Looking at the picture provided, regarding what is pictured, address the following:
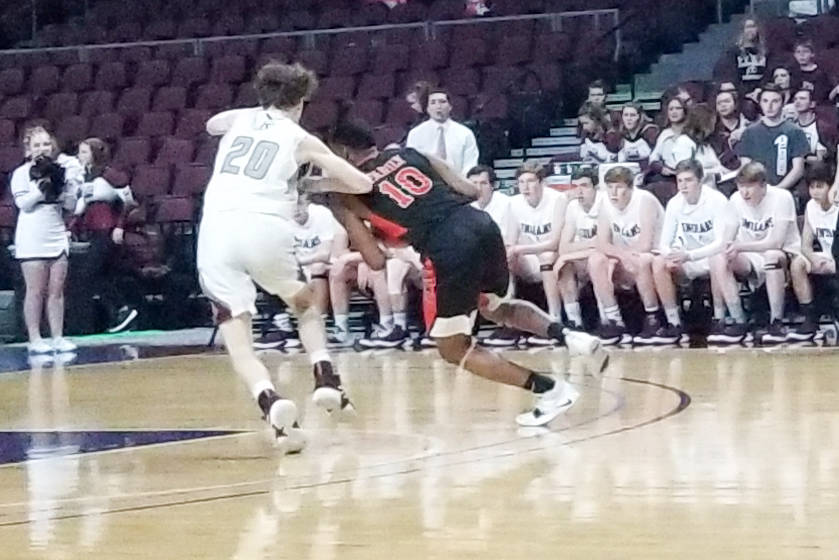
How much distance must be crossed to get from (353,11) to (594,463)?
12629 millimetres

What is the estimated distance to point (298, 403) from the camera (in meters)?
8.06

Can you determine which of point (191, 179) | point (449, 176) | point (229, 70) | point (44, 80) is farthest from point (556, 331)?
point (44, 80)

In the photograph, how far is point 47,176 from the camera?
1151 cm

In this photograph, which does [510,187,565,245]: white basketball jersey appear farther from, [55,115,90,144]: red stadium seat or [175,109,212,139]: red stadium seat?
[55,115,90,144]: red stadium seat

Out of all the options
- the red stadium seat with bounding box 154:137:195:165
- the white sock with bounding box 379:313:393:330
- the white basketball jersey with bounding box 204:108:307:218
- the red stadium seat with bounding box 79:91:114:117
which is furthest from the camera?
the red stadium seat with bounding box 79:91:114:117

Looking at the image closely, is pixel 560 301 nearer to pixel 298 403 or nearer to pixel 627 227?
pixel 627 227

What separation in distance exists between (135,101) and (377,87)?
253cm

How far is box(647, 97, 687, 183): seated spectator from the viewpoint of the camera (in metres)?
11.6

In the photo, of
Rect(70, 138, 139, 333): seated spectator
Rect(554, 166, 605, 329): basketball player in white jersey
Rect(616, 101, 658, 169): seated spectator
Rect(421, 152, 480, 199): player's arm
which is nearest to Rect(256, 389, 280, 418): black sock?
Rect(421, 152, 480, 199): player's arm

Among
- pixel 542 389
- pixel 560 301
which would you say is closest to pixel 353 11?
pixel 560 301

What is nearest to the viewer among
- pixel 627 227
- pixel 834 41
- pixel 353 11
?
pixel 627 227

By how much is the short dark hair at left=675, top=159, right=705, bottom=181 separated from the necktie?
2.00m

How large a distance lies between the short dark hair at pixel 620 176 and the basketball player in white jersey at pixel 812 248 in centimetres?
114

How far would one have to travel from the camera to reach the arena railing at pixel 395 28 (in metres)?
15.6
